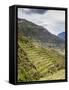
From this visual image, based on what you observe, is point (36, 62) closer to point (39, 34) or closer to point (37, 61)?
point (37, 61)

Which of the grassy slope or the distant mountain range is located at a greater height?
the distant mountain range

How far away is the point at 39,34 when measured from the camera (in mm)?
3383

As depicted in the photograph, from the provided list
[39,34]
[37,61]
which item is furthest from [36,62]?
[39,34]

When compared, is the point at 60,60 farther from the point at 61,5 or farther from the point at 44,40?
the point at 61,5

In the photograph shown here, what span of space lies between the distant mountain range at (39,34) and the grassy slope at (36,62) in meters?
0.05

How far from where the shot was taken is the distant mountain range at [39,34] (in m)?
3.30

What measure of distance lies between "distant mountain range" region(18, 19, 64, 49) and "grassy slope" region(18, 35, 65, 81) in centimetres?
5

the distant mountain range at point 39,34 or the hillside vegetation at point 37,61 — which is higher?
Answer: the distant mountain range at point 39,34

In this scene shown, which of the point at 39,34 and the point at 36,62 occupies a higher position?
the point at 39,34

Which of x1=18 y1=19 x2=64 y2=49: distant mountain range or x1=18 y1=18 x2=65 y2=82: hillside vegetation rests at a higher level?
x1=18 y1=19 x2=64 y2=49: distant mountain range

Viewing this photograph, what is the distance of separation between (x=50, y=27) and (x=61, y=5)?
369mm

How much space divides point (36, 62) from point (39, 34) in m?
0.28

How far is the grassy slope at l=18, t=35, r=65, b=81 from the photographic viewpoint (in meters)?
3.28
